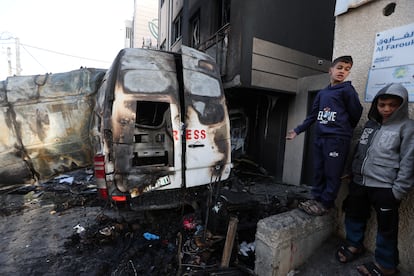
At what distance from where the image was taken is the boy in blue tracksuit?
2.10 m

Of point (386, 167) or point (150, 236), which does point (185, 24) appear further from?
point (386, 167)

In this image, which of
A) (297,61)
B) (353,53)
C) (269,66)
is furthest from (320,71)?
(353,53)

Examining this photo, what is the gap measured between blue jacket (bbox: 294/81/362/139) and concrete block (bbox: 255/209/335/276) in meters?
→ 0.96

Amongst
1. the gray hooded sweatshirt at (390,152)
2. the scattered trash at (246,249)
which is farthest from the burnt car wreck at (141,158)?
the gray hooded sweatshirt at (390,152)

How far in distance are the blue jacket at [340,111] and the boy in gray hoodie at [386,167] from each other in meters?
0.15

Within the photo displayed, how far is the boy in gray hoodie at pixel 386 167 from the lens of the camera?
65.9 inches

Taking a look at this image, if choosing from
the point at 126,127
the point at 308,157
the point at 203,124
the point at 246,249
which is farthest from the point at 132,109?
the point at 308,157

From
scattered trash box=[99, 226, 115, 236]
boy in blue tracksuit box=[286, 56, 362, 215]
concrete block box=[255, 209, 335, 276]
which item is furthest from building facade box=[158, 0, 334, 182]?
scattered trash box=[99, 226, 115, 236]

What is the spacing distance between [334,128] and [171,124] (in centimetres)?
209

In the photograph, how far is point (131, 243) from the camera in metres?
3.21

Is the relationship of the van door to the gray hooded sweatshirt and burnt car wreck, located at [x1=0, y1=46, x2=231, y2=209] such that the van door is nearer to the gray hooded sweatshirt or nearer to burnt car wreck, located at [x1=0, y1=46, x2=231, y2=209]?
burnt car wreck, located at [x1=0, y1=46, x2=231, y2=209]

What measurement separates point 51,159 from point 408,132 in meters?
4.96

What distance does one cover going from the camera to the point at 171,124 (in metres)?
3.16

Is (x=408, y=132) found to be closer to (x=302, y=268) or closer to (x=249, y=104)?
(x=302, y=268)
